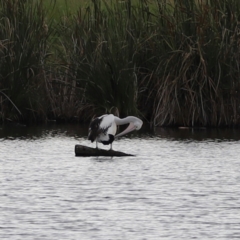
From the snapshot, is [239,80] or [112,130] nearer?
[112,130]

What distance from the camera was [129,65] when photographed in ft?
75.3

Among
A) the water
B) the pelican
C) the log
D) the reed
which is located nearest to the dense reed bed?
the reed

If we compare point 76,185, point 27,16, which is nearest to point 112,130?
point 76,185

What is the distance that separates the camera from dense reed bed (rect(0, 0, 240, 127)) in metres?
22.5

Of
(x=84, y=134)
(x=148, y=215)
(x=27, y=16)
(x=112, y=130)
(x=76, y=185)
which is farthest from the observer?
(x=27, y=16)

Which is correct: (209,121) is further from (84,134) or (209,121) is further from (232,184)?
(232,184)

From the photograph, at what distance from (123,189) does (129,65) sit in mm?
9246

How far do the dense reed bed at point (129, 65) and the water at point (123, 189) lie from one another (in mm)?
1739

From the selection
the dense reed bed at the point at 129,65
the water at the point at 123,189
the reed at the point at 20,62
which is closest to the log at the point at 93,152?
the water at the point at 123,189

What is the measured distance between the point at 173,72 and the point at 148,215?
10.9 metres

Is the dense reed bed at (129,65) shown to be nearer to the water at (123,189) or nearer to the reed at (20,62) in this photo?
the reed at (20,62)

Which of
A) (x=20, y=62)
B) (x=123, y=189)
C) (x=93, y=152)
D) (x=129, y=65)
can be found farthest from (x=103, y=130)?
(x=20, y=62)

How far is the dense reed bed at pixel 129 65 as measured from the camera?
22500 mm

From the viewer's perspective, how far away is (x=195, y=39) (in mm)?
22688
